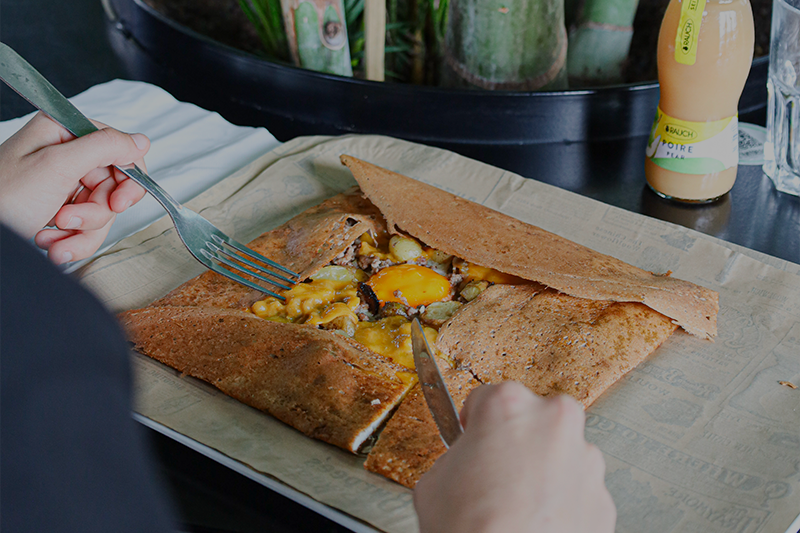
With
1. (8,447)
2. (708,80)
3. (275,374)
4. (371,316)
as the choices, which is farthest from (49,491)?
(708,80)

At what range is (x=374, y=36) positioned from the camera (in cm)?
217

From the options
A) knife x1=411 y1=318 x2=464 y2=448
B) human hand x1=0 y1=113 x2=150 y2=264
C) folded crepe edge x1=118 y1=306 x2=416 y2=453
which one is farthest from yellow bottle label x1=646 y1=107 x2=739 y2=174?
human hand x1=0 y1=113 x2=150 y2=264

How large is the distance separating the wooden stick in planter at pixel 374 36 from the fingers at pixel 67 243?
104 centimetres

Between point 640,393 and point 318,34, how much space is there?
60.5 inches

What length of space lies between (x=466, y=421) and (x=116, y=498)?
41 centimetres

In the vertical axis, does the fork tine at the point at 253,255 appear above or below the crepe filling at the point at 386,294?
above

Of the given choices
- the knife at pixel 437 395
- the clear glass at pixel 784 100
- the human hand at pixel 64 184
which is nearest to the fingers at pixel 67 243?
the human hand at pixel 64 184

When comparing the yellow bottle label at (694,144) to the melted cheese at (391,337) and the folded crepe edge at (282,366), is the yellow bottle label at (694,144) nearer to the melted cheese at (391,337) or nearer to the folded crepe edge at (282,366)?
the melted cheese at (391,337)

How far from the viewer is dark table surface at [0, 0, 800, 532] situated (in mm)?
1104

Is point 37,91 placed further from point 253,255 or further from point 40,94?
point 253,255

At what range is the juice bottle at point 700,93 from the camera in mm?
1626

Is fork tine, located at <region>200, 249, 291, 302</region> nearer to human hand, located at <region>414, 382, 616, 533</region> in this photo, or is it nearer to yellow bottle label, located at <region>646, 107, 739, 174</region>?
human hand, located at <region>414, 382, 616, 533</region>

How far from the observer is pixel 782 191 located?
1971 mm

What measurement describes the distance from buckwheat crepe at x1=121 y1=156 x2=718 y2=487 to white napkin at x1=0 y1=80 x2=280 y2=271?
1.26 feet
